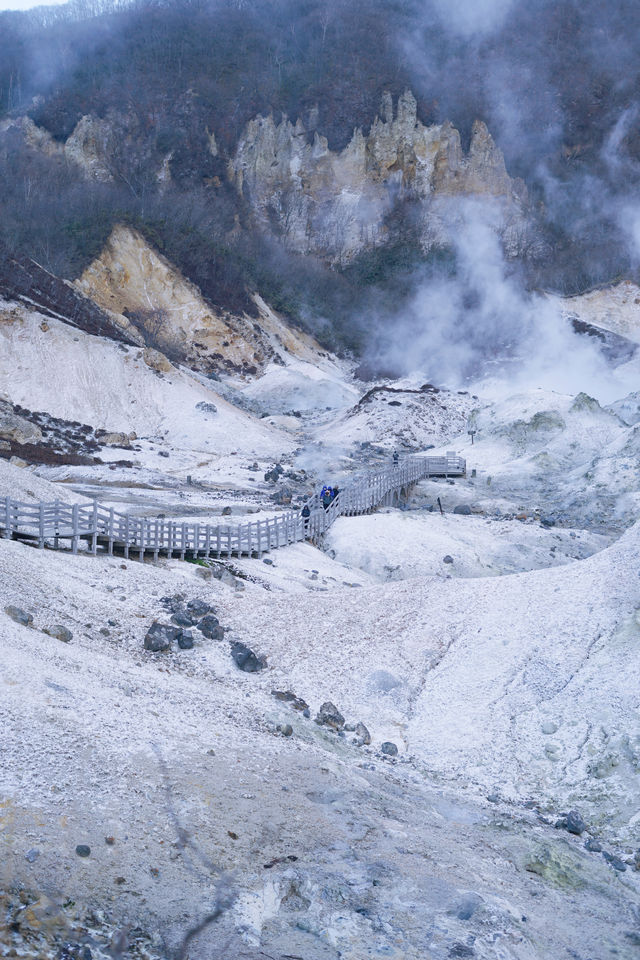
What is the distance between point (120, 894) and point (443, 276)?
83.9 metres

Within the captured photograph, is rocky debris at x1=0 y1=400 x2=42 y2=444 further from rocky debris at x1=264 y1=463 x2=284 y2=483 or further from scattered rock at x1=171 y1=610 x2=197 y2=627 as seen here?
scattered rock at x1=171 y1=610 x2=197 y2=627

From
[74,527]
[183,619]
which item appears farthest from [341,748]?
[74,527]

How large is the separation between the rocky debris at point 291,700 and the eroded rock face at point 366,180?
82.6 m

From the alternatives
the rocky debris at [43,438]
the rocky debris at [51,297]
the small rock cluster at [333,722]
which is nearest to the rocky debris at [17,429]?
the rocky debris at [43,438]

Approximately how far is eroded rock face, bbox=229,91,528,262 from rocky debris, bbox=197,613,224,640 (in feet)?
264

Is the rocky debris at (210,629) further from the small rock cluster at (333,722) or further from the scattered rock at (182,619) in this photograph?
the small rock cluster at (333,722)

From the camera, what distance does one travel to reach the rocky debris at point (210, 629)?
14031 millimetres

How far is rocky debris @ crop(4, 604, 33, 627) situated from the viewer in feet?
38.6

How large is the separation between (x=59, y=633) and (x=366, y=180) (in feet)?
283

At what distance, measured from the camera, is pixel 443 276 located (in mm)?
85688

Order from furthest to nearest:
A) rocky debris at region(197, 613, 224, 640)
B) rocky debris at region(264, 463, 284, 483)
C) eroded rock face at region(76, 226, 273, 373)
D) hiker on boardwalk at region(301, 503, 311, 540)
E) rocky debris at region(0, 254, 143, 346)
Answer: eroded rock face at region(76, 226, 273, 373) → rocky debris at region(0, 254, 143, 346) → rocky debris at region(264, 463, 284, 483) → hiker on boardwalk at region(301, 503, 311, 540) → rocky debris at region(197, 613, 224, 640)

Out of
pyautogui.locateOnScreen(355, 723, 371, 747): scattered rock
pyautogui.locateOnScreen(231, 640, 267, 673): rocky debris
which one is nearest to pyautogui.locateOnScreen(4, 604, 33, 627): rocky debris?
pyautogui.locateOnScreen(231, 640, 267, 673): rocky debris

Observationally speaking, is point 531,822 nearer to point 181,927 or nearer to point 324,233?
point 181,927

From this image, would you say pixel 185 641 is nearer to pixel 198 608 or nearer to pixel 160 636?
pixel 160 636
